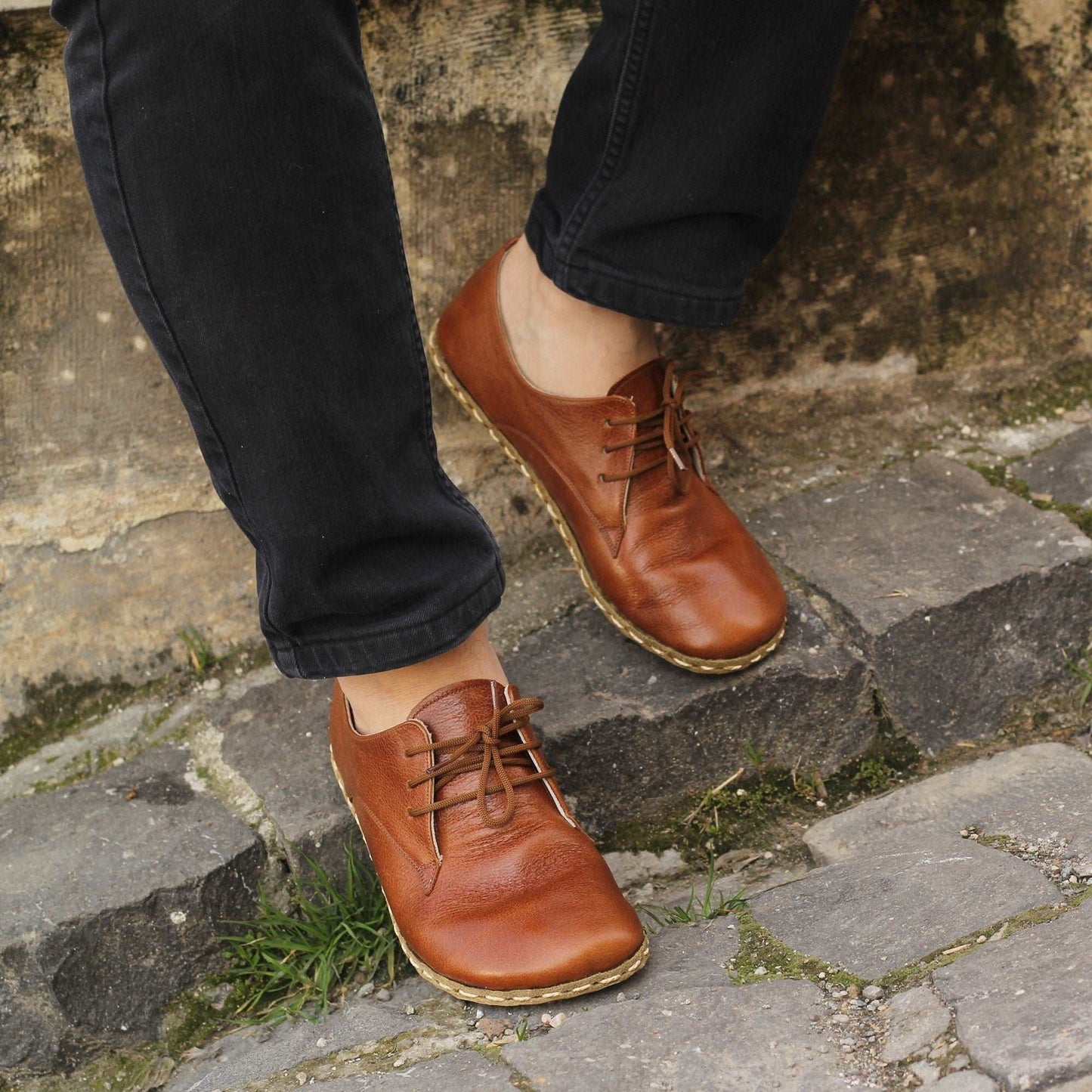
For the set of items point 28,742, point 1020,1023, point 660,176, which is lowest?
point 28,742

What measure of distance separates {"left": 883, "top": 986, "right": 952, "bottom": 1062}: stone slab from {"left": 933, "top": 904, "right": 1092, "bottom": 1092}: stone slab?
13mm

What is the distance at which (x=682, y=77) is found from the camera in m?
1.25

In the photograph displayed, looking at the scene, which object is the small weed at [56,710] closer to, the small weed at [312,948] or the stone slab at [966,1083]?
the small weed at [312,948]

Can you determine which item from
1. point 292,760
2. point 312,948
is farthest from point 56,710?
point 312,948

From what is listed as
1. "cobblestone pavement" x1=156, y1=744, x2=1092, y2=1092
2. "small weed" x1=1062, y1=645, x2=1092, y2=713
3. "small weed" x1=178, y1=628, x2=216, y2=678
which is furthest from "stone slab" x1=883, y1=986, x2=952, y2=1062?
"small weed" x1=178, y1=628, x2=216, y2=678

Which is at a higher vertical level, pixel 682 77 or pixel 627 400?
pixel 682 77

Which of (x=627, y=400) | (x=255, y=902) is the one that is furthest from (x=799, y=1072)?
(x=627, y=400)

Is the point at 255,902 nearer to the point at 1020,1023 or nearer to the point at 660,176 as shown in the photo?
the point at 1020,1023

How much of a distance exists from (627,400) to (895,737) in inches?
21.6

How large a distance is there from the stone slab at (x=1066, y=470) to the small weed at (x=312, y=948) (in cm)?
110

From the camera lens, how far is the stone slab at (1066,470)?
1678 millimetres

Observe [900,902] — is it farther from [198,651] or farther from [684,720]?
[198,651]

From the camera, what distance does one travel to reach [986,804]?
4.40 feet

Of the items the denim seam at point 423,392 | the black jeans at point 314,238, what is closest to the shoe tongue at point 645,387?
the black jeans at point 314,238
